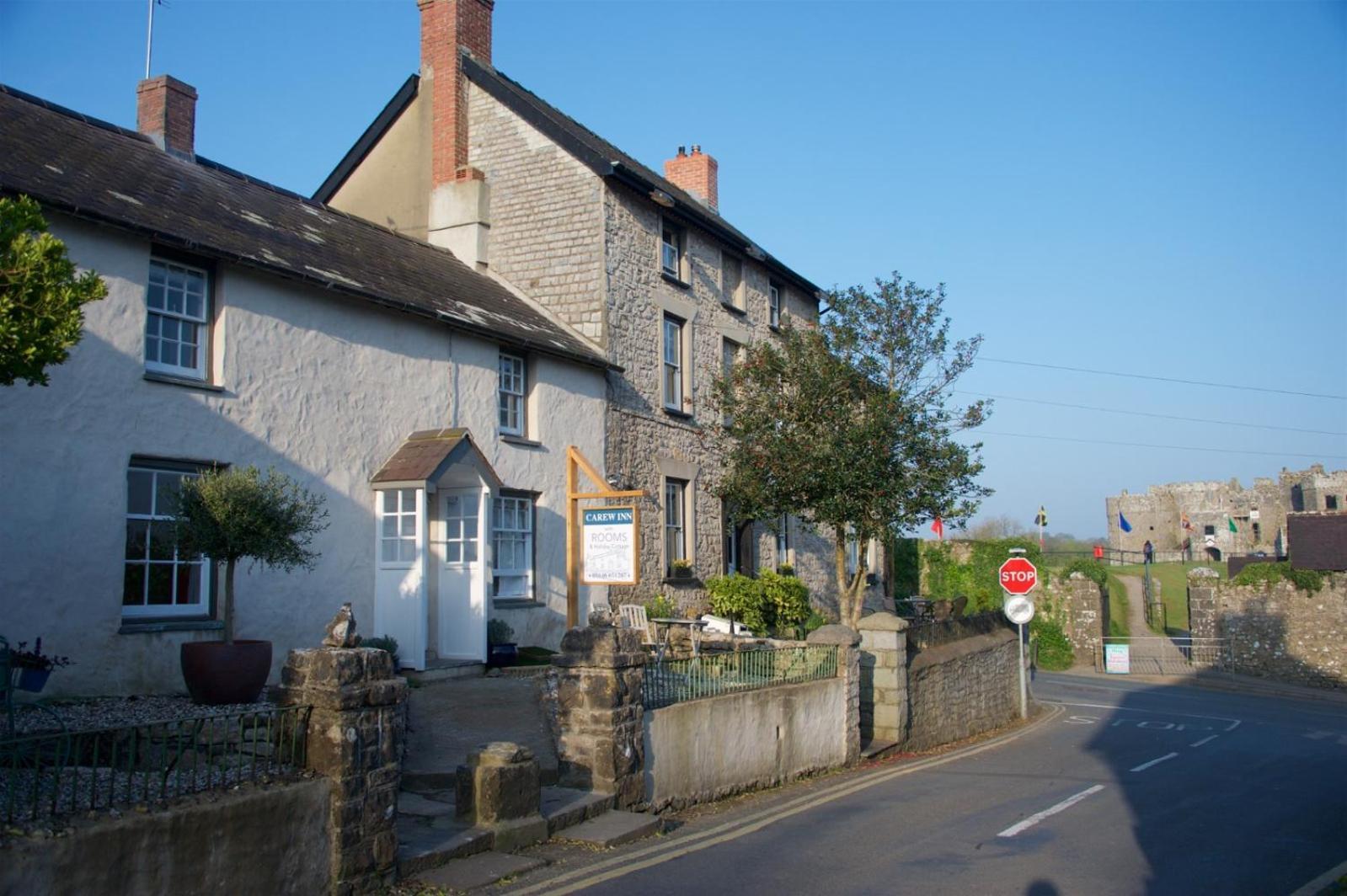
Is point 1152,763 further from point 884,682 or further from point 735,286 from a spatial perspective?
point 735,286

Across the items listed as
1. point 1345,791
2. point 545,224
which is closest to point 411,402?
point 545,224

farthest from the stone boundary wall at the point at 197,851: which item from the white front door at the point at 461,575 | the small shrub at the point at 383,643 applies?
the white front door at the point at 461,575

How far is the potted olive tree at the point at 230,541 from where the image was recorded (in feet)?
34.5

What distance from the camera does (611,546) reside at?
41.3ft

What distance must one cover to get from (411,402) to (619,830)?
328 inches

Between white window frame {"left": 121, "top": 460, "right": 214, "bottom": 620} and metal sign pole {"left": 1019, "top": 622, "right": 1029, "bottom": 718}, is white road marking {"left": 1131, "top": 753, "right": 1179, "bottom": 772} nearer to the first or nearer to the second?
metal sign pole {"left": 1019, "top": 622, "right": 1029, "bottom": 718}

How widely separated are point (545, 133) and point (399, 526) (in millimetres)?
9583

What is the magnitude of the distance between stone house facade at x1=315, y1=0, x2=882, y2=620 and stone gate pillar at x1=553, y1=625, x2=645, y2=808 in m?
9.68

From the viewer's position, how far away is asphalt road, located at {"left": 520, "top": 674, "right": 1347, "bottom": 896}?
8336 mm

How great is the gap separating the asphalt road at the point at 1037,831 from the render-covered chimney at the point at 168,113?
12.7 m

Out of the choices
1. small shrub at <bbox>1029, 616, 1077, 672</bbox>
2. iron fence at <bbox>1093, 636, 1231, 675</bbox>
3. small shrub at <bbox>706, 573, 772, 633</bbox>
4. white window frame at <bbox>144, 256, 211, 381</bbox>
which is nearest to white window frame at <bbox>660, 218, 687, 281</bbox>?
small shrub at <bbox>706, 573, 772, 633</bbox>

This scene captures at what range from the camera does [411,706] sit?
1256 cm

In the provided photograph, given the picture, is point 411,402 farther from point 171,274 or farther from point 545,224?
point 545,224

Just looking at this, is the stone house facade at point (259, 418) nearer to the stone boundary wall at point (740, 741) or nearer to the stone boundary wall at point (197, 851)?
the stone boundary wall at point (740, 741)
